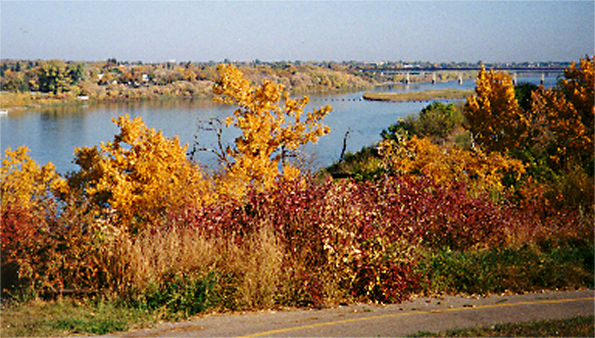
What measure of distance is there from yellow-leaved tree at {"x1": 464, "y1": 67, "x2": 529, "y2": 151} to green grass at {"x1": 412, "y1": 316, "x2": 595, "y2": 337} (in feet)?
55.3

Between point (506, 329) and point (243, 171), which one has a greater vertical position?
point (243, 171)

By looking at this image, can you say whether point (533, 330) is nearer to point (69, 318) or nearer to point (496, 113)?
point (69, 318)

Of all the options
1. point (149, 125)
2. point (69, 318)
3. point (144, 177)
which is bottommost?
point (69, 318)

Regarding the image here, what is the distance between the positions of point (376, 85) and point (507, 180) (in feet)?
354

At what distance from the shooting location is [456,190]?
988 cm

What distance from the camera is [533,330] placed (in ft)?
18.3

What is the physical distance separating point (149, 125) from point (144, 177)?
36.9 metres

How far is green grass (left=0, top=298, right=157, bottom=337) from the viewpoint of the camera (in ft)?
19.1

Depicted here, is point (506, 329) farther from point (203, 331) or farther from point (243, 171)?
point (243, 171)

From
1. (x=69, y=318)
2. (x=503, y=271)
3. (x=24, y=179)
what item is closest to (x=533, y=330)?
(x=503, y=271)

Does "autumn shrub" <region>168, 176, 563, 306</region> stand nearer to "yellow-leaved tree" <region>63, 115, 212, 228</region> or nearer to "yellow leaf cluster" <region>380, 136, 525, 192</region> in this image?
"yellow-leaved tree" <region>63, 115, 212, 228</region>

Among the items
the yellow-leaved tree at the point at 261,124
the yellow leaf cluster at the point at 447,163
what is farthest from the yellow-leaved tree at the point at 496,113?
the yellow-leaved tree at the point at 261,124

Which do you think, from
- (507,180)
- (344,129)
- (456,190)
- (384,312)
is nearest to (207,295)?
(384,312)

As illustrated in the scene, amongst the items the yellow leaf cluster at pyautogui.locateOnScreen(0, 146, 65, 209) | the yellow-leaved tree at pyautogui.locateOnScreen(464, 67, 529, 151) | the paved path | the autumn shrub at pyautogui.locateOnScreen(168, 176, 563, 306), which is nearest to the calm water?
the yellow-leaved tree at pyautogui.locateOnScreen(464, 67, 529, 151)
